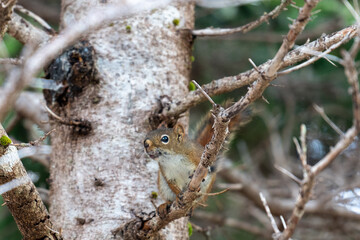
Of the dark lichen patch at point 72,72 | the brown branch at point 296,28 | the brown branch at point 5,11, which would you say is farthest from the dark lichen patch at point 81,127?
the brown branch at point 296,28

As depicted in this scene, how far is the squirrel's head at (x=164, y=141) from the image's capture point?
6.74ft

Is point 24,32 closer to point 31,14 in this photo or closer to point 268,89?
point 31,14

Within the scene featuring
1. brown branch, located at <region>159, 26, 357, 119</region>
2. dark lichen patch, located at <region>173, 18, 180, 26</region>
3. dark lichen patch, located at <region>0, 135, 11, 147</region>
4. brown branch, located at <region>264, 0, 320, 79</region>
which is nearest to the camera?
brown branch, located at <region>264, 0, 320, 79</region>

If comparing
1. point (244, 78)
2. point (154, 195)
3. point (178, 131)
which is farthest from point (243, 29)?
point (154, 195)

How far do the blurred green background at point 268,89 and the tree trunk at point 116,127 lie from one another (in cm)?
134

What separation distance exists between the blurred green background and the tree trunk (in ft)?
4.40

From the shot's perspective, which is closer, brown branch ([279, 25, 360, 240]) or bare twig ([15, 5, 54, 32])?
brown branch ([279, 25, 360, 240])

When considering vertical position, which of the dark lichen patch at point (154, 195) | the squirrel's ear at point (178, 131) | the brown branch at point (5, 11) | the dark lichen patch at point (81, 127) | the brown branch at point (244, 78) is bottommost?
the dark lichen patch at point (154, 195)

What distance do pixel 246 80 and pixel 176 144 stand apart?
509 mm

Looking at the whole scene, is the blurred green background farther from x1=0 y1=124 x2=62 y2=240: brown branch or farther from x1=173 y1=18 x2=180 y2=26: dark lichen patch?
x1=0 y1=124 x2=62 y2=240: brown branch

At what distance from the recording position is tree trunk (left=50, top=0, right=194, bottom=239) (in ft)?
6.48

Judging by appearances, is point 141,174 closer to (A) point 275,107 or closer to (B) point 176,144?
(B) point 176,144

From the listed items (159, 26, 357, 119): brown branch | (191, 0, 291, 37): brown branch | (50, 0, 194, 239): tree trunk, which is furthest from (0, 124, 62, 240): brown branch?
(191, 0, 291, 37): brown branch

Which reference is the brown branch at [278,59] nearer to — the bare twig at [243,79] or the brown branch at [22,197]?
the bare twig at [243,79]
